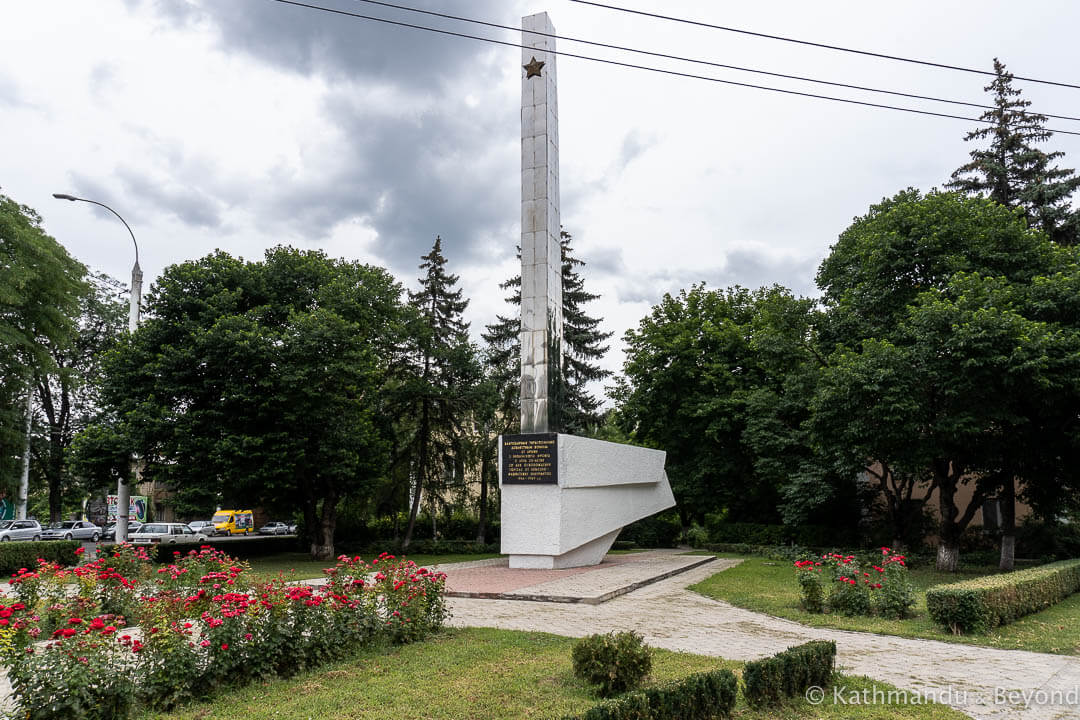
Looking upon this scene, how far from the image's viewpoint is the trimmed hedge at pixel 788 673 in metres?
5.97

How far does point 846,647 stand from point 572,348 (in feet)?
87.5

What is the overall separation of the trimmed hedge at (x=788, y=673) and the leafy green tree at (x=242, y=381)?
17.1 metres

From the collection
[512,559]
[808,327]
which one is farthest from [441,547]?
[808,327]

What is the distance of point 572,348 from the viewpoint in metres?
35.2

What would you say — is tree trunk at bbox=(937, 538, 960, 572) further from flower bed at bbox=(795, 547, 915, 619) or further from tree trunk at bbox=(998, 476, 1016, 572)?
flower bed at bbox=(795, 547, 915, 619)

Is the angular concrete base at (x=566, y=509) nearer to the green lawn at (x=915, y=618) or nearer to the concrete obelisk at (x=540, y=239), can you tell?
the concrete obelisk at (x=540, y=239)

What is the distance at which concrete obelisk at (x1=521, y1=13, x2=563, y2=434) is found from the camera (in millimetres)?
18484

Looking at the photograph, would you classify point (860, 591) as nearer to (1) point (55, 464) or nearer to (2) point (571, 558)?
(2) point (571, 558)

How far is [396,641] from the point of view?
28.5 ft

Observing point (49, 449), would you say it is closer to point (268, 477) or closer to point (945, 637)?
point (268, 477)

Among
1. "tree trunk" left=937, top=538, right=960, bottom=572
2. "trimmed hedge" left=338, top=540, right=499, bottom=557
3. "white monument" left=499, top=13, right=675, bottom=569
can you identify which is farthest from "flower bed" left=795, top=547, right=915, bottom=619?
"trimmed hedge" left=338, top=540, right=499, bottom=557

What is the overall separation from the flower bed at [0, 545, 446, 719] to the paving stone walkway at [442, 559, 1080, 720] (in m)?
2.10

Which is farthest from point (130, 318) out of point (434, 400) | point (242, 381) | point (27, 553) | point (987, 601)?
point (987, 601)

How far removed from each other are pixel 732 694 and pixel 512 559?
503 inches
